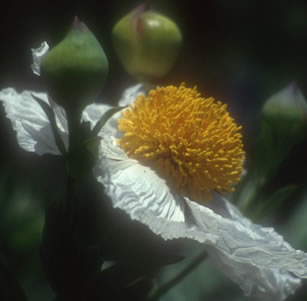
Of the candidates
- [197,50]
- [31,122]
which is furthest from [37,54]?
[197,50]

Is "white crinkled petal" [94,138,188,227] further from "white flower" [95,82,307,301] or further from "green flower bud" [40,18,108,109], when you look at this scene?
"green flower bud" [40,18,108,109]

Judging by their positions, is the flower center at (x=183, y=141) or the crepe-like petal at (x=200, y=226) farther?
the flower center at (x=183, y=141)

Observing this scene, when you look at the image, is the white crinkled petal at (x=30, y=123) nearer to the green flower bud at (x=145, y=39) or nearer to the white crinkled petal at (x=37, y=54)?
the white crinkled petal at (x=37, y=54)

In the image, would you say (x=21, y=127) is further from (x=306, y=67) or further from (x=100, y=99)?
(x=306, y=67)

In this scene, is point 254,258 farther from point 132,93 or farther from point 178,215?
point 132,93

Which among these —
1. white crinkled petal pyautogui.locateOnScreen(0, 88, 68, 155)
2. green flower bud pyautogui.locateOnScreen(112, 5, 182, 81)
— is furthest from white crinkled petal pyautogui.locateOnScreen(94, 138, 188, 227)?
green flower bud pyautogui.locateOnScreen(112, 5, 182, 81)

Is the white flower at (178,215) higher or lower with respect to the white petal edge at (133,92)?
lower

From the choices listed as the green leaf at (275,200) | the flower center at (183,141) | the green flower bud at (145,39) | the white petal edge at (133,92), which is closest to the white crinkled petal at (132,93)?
the white petal edge at (133,92)
